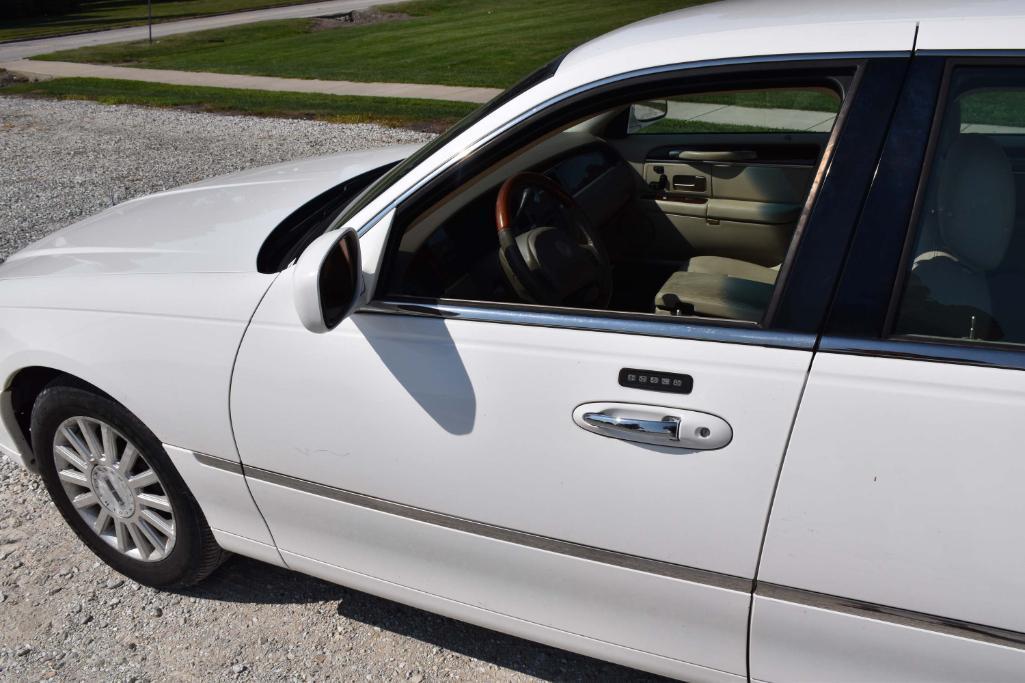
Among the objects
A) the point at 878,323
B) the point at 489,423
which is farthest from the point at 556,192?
the point at 878,323

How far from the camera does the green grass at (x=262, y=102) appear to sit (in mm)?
10570

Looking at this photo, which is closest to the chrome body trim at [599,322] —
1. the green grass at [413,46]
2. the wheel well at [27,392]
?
the wheel well at [27,392]

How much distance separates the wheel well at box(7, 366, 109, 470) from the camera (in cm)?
304

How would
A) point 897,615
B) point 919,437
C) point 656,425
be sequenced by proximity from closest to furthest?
1. point 919,437
2. point 897,615
3. point 656,425

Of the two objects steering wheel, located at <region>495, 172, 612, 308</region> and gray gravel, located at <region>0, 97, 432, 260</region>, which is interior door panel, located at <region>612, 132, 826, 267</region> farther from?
gray gravel, located at <region>0, 97, 432, 260</region>

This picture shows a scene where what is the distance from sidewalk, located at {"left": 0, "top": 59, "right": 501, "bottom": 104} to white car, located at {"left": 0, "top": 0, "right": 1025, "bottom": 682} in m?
8.57

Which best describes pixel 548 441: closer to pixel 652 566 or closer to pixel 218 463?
pixel 652 566

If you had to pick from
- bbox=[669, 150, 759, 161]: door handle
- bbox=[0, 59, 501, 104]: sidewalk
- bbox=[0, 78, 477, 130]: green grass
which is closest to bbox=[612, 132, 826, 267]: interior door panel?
bbox=[669, 150, 759, 161]: door handle

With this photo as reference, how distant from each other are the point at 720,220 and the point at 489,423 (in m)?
1.70

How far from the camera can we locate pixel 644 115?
3812mm

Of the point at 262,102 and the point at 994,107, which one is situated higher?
the point at 262,102

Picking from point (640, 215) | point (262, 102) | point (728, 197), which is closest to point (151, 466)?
point (640, 215)

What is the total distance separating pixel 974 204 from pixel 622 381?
2.73ft

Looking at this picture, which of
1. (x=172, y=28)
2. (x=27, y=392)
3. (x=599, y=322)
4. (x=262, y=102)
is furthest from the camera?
(x=172, y=28)
